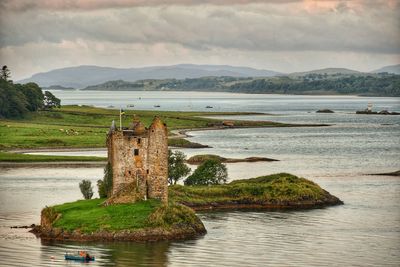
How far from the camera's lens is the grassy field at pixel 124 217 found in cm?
7719

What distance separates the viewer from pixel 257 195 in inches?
3981

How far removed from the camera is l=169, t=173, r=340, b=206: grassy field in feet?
326

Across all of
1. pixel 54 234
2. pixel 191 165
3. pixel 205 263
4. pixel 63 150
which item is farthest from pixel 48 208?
pixel 63 150

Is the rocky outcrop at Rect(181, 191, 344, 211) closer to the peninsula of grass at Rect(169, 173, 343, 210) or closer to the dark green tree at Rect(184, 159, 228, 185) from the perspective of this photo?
the peninsula of grass at Rect(169, 173, 343, 210)

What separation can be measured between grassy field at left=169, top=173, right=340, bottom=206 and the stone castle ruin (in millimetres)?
15845

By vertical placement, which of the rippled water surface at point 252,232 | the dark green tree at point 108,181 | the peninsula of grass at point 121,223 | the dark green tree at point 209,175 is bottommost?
the rippled water surface at point 252,232

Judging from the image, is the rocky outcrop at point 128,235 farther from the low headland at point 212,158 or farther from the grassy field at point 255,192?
the low headland at point 212,158

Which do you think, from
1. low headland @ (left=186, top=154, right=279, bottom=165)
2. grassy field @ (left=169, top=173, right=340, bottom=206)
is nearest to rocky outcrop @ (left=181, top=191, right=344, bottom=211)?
grassy field @ (left=169, top=173, right=340, bottom=206)

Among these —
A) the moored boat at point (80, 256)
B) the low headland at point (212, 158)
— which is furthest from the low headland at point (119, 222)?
the low headland at point (212, 158)

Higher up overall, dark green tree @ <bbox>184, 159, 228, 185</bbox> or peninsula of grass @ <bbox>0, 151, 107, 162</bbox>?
dark green tree @ <bbox>184, 159, 228, 185</bbox>

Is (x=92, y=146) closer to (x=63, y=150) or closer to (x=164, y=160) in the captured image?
(x=63, y=150)

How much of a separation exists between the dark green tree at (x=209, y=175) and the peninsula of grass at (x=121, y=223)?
86.2ft

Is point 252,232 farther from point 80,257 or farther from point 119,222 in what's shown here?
point 80,257

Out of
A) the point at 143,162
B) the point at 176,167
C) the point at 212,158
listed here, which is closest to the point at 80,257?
the point at 143,162
